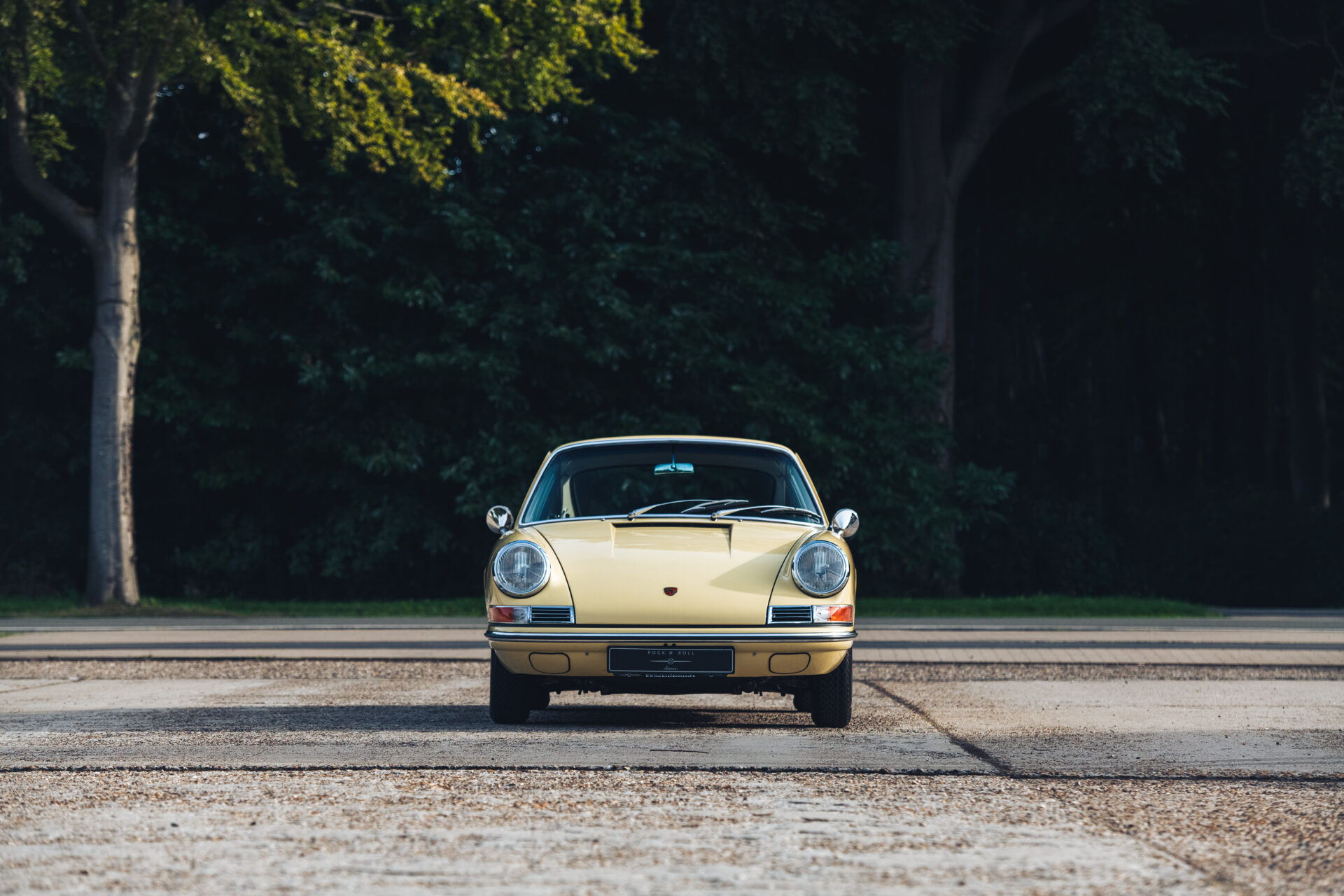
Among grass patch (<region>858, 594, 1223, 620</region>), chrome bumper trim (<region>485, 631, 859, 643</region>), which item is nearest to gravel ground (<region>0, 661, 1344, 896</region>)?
chrome bumper trim (<region>485, 631, 859, 643</region>)

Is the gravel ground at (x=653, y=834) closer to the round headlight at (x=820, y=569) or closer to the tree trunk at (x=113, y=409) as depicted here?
the round headlight at (x=820, y=569)

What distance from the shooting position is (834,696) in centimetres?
801

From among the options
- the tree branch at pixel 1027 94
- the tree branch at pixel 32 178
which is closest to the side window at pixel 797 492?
the tree branch at pixel 32 178

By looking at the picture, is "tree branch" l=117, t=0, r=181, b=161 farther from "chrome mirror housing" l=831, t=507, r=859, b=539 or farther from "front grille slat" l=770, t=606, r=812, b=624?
"front grille slat" l=770, t=606, r=812, b=624

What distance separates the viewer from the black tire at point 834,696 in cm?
799

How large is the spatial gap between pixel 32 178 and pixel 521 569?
1609cm

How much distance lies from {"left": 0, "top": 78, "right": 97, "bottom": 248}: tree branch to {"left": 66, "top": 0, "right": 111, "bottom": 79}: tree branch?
1.38 meters

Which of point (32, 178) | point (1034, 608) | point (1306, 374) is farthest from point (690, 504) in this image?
point (1306, 374)

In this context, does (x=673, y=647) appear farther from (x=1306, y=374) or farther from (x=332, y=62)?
(x=1306, y=374)

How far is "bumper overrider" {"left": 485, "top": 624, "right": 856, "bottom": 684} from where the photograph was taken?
7668mm

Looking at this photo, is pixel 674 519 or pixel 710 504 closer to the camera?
pixel 674 519

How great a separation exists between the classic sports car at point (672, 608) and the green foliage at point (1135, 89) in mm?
16422

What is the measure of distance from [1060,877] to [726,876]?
3.06 feet

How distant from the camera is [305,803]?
5629 millimetres
